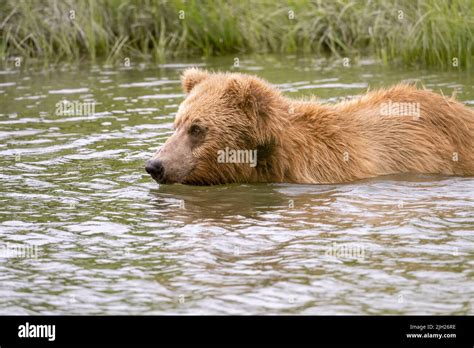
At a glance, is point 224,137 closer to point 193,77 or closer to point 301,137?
point 301,137

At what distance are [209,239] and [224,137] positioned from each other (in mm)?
1800

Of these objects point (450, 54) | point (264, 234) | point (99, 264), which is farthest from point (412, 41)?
point (99, 264)

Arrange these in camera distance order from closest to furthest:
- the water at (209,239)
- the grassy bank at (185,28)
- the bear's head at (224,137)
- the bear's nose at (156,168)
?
the water at (209,239) → the bear's nose at (156,168) → the bear's head at (224,137) → the grassy bank at (185,28)

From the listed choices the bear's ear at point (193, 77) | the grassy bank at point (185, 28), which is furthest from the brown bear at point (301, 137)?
the grassy bank at point (185, 28)

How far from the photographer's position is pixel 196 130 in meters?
9.20

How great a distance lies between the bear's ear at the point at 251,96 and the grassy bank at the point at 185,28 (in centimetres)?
746

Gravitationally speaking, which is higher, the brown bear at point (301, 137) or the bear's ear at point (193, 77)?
the bear's ear at point (193, 77)

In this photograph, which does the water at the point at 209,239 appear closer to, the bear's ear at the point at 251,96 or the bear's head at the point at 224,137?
the bear's head at the point at 224,137

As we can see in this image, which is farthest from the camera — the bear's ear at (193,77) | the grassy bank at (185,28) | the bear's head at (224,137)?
the grassy bank at (185,28)

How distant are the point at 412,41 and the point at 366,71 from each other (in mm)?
887

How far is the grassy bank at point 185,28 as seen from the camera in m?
16.9

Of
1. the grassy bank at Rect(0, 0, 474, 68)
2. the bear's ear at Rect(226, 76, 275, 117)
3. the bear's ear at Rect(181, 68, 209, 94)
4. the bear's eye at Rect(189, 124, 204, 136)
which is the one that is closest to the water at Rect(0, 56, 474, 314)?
the bear's eye at Rect(189, 124, 204, 136)

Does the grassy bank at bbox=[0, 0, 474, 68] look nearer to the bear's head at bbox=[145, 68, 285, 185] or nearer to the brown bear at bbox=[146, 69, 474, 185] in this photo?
the brown bear at bbox=[146, 69, 474, 185]

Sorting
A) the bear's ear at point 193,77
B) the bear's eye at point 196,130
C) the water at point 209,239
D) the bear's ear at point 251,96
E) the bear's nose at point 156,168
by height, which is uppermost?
the bear's ear at point 193,77
